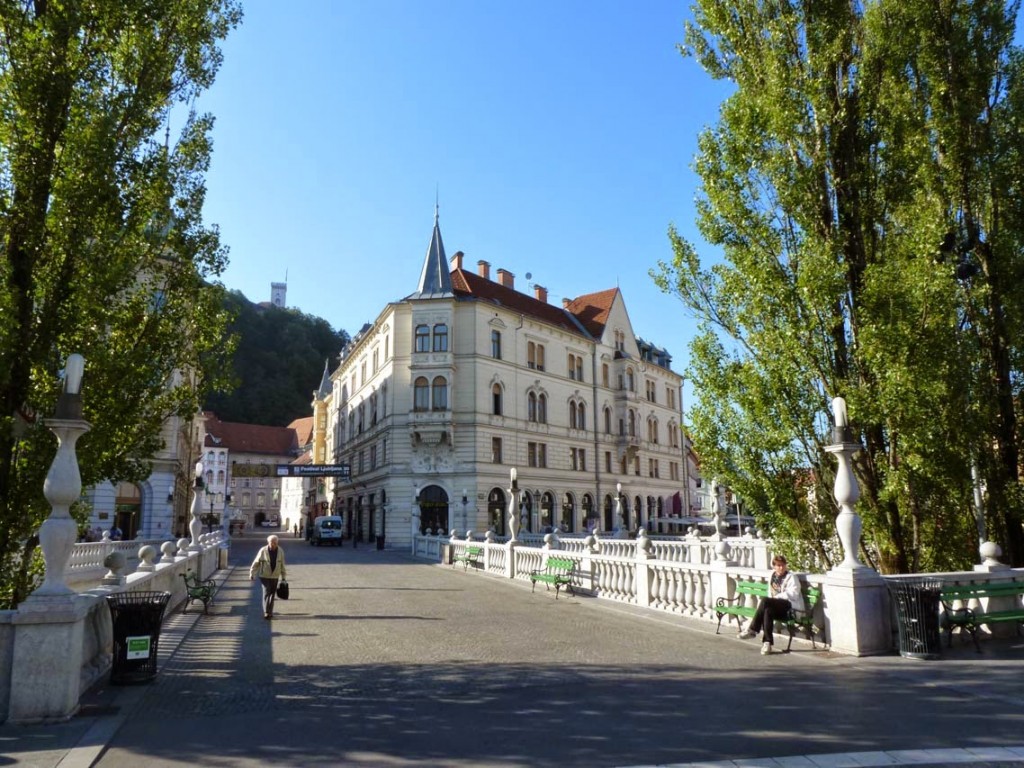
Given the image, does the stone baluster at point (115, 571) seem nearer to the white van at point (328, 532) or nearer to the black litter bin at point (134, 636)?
the black litter bin at point (134, 636)

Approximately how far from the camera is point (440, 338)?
144 ft

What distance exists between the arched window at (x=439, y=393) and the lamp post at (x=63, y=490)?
35.7m

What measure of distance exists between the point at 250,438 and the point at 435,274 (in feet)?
192

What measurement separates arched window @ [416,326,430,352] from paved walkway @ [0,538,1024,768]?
32.7m

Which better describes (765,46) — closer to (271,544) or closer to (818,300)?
(818,300)

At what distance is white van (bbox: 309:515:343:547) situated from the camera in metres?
49.8

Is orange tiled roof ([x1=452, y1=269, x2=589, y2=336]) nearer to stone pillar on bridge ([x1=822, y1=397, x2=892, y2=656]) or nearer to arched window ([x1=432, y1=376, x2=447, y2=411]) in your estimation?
arched window ([x1=432, y1=376, x2=447, y2=411])

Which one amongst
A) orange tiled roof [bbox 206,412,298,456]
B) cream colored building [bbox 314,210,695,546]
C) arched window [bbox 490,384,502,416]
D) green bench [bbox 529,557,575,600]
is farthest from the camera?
orange tiled roof [bbox 206,412,298,456]

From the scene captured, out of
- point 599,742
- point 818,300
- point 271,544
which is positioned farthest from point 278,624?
point 818,300

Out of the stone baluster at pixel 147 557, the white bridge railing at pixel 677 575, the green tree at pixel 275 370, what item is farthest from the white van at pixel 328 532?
the green tree at pixel 275 370

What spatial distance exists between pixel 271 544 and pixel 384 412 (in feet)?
109

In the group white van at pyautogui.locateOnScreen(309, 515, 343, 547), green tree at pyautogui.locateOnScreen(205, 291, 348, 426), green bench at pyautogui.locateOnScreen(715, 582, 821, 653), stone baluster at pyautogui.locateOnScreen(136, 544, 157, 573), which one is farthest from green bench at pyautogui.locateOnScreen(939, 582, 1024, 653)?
green tree at pyautogui.locateOnScreen(205, 291, 348, 426)

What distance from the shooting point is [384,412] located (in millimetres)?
46375

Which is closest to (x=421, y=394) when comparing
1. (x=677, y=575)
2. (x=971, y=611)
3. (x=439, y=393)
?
(x=439, y=393)
